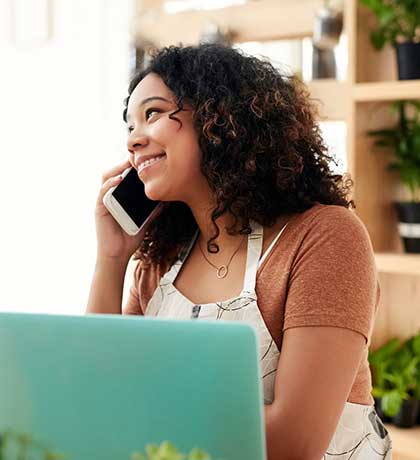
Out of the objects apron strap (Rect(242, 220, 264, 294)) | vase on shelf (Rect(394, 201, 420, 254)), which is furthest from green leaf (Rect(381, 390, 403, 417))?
apron strap (Rect(242, 220, 264, 294))

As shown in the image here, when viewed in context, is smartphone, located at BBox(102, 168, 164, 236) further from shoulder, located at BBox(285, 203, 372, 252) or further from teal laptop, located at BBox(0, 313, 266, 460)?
teal laptop, located at BBox(0, 313, 266, 460)

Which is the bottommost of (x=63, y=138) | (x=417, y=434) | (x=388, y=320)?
(x=417, y=434)

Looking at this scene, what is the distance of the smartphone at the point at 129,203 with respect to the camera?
1701mm

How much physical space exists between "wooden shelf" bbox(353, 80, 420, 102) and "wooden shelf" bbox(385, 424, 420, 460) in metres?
0.93

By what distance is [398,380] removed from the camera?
2.40 m

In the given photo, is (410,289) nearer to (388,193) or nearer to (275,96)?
(388,193)

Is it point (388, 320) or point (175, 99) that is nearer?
point (175, 99)

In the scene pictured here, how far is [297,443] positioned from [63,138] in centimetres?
174

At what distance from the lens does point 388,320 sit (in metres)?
2.58

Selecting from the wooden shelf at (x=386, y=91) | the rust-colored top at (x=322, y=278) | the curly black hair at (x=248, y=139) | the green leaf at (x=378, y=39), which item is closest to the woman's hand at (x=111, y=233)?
the curly black hair at (x=248, y=139)

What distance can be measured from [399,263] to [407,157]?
1.11ft

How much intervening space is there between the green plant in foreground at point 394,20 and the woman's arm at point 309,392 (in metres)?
1.32

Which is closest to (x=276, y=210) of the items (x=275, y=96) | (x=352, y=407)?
(x=275, y=96)

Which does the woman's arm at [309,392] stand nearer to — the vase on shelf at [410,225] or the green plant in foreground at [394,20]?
the vase on shelf at [410,225]
